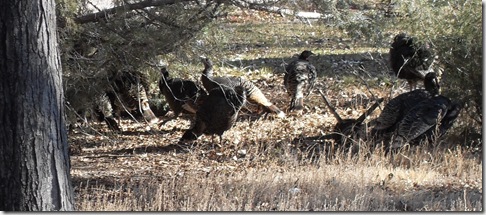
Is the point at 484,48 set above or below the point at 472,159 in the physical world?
above

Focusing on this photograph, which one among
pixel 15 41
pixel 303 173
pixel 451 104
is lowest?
pixel 303 173

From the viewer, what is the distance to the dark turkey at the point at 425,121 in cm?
1063

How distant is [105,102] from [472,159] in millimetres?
5682

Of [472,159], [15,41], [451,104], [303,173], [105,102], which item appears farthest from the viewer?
[105,102]

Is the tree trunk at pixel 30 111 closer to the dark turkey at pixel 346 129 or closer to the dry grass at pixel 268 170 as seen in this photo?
the dry grass at pixel 268 170

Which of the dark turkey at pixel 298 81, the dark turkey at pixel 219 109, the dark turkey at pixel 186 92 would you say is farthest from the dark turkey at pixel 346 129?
the dark turkey at pixel 298 81

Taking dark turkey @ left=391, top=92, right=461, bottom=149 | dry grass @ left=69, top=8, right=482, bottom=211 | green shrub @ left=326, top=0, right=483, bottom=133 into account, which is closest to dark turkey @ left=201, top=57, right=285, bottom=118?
dry grass @ left=69, top=8, right=482, bottom=211

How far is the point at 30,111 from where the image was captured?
5691 mm

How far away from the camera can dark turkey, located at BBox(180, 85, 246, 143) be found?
11711 millimetres

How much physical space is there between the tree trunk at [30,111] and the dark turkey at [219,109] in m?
5.80

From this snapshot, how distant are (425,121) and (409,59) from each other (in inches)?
79.8

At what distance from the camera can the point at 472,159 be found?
1024 centimetres

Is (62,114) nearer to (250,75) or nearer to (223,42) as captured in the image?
(223,42)

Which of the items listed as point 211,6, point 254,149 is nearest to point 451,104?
point 254,149
